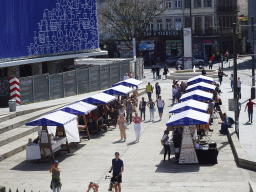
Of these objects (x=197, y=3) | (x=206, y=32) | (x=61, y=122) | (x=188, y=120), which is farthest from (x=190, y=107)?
(x=197, y=3)

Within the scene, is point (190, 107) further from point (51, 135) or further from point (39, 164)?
point (39, 164)

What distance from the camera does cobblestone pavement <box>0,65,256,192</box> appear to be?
1712cm

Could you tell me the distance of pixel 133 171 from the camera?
750 inches

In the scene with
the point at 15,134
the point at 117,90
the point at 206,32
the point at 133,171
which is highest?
the point at 206,32

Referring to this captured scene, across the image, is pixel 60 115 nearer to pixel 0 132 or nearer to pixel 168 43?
pixel 0 132

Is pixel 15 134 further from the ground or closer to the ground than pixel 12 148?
further from the ground

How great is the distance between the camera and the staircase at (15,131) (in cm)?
2202

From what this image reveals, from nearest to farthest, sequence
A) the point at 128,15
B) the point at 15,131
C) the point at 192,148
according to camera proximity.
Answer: the point at 192,148 < the point at 15,131 < the point at 128,15

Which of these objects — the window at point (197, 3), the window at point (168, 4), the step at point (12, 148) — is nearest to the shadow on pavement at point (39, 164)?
the step at point (12, 148)

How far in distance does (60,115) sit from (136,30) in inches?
2155

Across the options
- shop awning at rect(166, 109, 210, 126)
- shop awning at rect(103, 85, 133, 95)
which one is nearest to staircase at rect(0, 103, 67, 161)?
shop awning at rect(103, 85, 133, 95)

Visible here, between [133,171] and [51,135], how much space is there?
4.45 metres

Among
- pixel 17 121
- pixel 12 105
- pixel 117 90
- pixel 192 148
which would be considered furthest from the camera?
pixel 117 90

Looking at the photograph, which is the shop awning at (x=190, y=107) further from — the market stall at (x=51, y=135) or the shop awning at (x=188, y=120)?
the market stall at (x=51, y=135)
